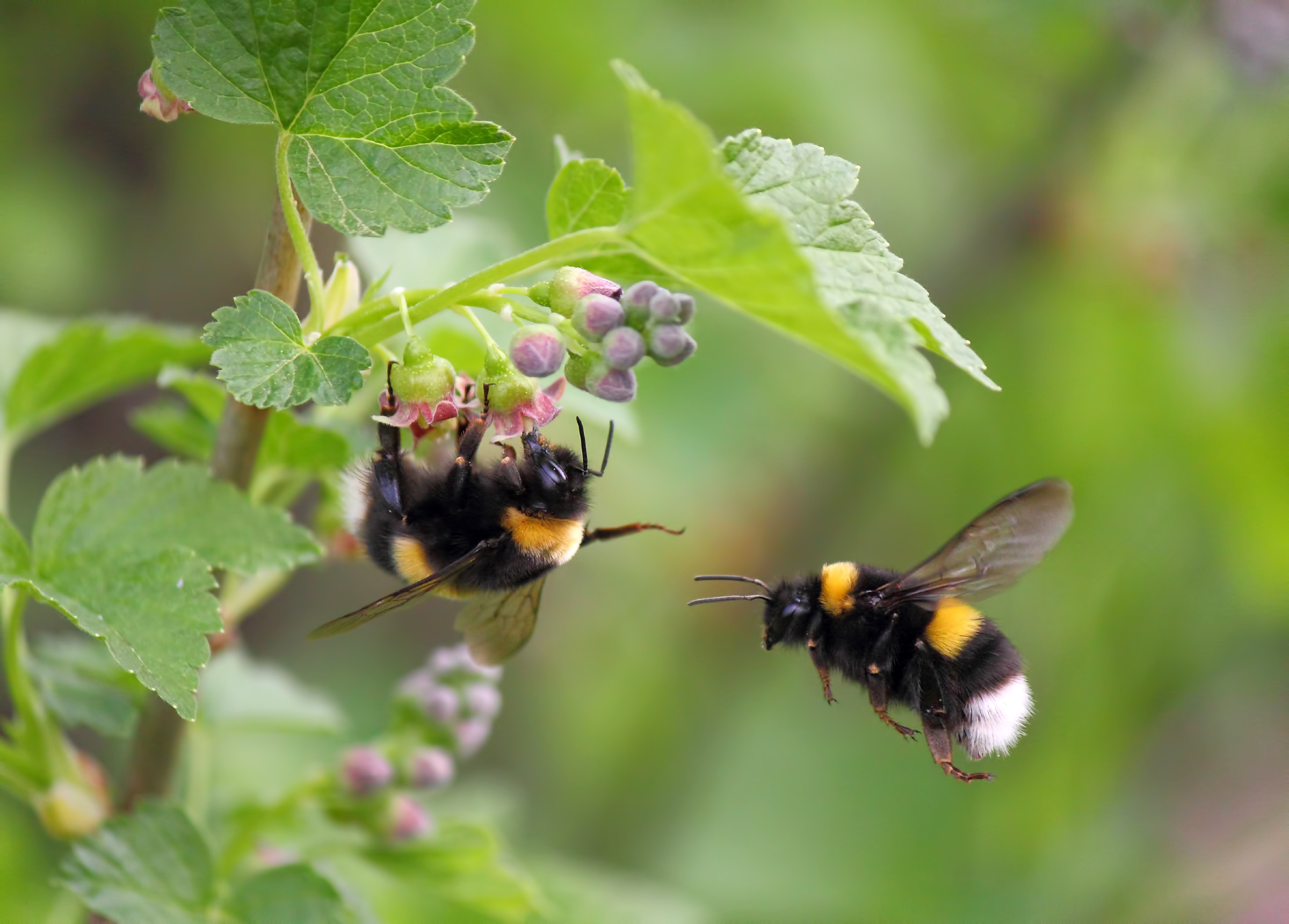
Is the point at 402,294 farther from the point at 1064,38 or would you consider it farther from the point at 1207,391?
the point at 1207,391

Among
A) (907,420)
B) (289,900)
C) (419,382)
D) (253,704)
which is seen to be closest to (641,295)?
(419,382)

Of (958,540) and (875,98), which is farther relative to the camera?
(875,98)

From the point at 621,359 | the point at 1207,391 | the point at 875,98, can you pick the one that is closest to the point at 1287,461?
the point at 1207,391

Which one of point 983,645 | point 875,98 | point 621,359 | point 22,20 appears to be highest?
point 621,359

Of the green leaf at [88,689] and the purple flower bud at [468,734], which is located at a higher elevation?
the purple flower bud at [468,734]

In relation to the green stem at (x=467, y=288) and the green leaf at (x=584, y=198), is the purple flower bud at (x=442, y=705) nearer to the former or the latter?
the green stem at (x=467, y=288)

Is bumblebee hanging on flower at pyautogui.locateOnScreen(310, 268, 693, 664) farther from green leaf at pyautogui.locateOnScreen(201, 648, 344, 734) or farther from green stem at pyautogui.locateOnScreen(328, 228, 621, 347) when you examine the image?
green leaf at pyautogui.locateOnScreen(201, 648, 344, 734)

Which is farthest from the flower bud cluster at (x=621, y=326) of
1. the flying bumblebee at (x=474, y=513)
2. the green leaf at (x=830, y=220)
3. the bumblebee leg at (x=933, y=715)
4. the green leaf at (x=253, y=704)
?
the green leaf at (x=253, y=704)

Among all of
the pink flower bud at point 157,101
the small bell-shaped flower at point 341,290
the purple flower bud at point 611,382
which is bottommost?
the small bell-shaped flower at point 341,290
